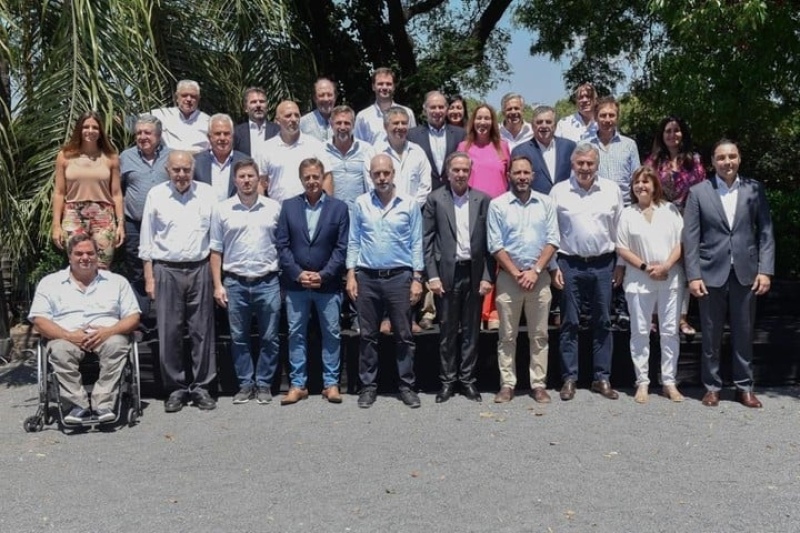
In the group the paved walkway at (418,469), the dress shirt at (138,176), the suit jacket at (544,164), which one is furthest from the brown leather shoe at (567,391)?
the dress shirt at (138,176)

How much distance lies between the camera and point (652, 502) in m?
4.69

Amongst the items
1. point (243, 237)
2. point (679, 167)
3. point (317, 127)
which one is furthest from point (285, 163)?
point (679, 167)

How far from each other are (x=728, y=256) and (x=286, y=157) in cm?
355

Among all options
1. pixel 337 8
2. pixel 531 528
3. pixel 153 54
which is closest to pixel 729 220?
pixel 531 528

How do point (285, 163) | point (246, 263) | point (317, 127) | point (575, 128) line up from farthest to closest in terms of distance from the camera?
1. point (575, 128)
2. point (317, 127)
3. point (285, 163)
4. point (246, 263)

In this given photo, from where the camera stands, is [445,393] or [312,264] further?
[445,393]

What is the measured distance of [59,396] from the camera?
19.9 ft

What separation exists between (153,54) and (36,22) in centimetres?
103

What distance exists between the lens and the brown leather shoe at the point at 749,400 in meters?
6.56

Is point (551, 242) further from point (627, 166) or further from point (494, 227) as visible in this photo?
point (627, 166)

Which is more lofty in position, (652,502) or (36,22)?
(36,22)

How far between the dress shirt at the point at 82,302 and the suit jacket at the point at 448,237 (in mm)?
2224

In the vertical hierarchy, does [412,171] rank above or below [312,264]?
above

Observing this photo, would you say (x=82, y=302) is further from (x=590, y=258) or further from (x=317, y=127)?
→ (x=590, y=258)
